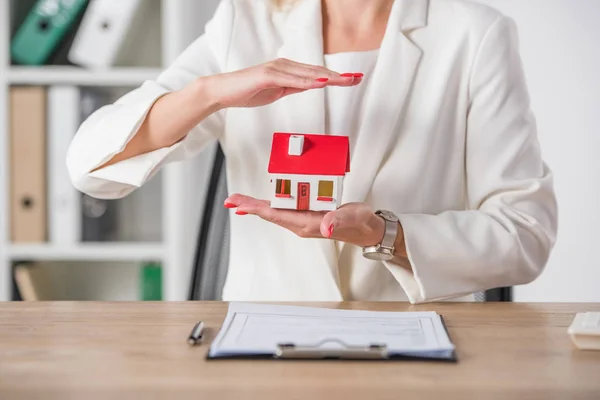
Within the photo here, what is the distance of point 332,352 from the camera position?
2.44 feet

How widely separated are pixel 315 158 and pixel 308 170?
0.02 meters

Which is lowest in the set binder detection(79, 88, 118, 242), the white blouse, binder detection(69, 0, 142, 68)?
binder detection(79, 88, 118, 242)

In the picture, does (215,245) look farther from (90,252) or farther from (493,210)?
(90,252)

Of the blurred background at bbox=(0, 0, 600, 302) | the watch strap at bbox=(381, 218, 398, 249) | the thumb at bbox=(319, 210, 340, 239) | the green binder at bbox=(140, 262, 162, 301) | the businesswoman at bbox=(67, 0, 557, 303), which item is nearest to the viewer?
the thumb at bbox=(319, 210, 340, 239)

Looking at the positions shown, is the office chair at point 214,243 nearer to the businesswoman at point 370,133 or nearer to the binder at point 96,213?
the businesswoman at point 370,133

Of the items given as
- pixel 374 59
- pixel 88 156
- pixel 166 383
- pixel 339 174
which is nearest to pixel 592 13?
pixel 374 59

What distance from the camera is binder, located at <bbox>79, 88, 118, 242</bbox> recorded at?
7.36 ft

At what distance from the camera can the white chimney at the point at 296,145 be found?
3.43ft

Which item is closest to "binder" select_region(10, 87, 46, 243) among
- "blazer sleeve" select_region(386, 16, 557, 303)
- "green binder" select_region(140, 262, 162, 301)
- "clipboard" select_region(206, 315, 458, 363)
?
"green binder" select_region(140, 262, 162, 301)

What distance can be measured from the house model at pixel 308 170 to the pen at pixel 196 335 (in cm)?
26

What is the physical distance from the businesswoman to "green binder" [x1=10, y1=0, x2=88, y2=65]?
910mm

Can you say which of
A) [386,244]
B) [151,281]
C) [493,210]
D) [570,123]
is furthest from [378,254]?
[151,281]

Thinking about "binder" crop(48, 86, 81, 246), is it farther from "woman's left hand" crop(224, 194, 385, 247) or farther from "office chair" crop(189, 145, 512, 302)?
"woman's left hand" crop(224, 194, 385, 247)

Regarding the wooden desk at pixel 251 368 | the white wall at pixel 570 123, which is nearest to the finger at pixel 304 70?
the wooden desk at pixel 251 368
